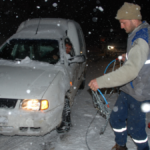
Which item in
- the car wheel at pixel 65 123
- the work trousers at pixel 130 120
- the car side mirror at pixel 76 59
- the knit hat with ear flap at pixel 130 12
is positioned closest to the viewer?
the knit hat with ear flap at pixel 130 12

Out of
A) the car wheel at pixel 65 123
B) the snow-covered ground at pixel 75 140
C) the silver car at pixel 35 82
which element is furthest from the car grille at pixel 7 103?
the car wheel at pixel 65 123

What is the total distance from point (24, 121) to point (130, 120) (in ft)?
4.87

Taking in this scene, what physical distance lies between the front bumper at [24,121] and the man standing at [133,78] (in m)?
1.00

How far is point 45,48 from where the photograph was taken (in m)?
4.31

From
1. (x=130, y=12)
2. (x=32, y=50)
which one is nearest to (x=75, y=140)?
(x=32, y=50)

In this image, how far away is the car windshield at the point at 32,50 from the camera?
420cm

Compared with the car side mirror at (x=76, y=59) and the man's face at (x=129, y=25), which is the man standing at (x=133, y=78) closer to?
the man's face at (x=129, y=25)

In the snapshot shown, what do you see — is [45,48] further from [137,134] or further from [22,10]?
[22,10]

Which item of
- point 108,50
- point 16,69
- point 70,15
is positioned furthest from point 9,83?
point 70,15

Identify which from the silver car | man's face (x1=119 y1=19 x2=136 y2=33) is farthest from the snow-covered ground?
man's face (x1=119 y1=19 x2=136 y2=33)

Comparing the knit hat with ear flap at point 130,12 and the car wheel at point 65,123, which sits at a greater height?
the knit hat with ear flap at point 130,12

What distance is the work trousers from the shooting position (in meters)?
2.39

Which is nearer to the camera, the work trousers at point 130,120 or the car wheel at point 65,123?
the work trousers at point 130,120

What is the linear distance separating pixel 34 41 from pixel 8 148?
2.29 m
